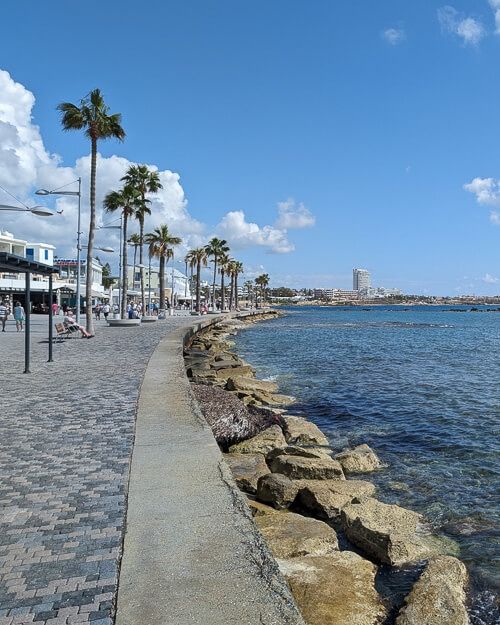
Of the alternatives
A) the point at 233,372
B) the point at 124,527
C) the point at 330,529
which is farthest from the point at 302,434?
the point at 233,372

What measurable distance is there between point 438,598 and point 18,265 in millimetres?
10719

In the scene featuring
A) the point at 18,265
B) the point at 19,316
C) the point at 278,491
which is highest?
the point at 18,265

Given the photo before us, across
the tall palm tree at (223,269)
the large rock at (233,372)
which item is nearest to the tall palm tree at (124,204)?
the large rock at (233,372)

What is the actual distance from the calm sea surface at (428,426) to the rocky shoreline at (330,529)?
49cm

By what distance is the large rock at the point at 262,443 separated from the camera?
947cm

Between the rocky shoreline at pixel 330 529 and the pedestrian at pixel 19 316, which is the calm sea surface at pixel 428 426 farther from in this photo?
the pedestrian at pixel 19 316

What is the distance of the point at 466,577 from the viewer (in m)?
5.64

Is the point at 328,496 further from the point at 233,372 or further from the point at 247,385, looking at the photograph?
the point at 233,372

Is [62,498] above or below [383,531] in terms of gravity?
above

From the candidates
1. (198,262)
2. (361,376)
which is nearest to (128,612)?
(361,376)

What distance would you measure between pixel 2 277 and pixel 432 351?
42.9 m

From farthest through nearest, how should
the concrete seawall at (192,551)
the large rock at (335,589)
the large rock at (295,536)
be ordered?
the large rock at (295,536) → the large rock at (335,589) → the concrete seawall at (192,551)

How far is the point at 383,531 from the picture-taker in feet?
19.9

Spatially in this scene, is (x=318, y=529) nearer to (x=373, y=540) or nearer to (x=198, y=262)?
(x=373, y=540)
